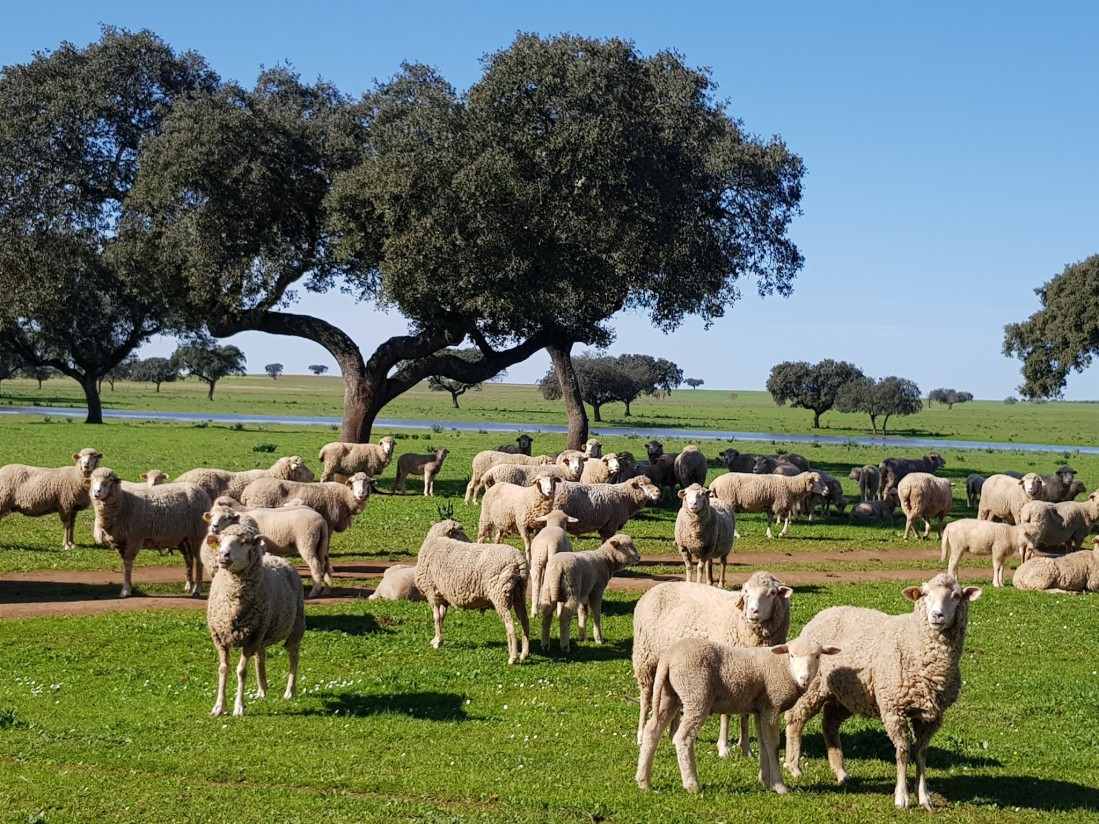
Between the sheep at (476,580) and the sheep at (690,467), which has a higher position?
the sheep at (690,467)

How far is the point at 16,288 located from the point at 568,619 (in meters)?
28.1

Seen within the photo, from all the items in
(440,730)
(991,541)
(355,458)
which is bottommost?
(440,730)

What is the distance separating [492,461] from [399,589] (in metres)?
13.7

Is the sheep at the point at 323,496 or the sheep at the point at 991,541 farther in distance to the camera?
the sheep at the point at 991,541

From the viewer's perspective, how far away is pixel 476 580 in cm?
1337

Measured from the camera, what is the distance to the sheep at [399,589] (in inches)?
655

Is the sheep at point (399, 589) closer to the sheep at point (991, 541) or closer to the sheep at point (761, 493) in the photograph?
the sheep at point (991, 541)

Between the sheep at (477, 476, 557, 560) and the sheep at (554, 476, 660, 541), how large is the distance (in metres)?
0.76

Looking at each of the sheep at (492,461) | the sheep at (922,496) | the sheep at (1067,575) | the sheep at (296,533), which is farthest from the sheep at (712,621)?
the sheep at (492,461)

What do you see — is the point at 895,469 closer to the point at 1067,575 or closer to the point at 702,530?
the point at 1067,575

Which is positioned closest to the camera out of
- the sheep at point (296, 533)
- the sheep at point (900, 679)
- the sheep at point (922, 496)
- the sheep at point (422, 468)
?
the sheep at point (900, 679)

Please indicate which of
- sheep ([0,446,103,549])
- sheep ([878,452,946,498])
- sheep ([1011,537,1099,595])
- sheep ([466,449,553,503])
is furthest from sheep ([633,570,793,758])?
sheep ([878,452,946,498])

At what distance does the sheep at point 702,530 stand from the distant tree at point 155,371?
10972 cm

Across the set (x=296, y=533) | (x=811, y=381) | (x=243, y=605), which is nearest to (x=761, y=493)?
(x=296, y=533)
